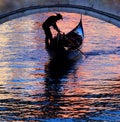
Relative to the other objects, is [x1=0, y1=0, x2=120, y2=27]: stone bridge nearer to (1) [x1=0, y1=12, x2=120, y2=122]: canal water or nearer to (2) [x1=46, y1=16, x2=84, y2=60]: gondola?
(1) [x1=0, y1=12, x2=120, y2=122]: canal water

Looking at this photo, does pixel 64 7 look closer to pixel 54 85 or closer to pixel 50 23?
pixel 54 85

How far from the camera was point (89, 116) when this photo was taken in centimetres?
1867

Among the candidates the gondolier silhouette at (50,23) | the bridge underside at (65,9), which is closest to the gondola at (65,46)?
the gondolier silhouette at (50,23)

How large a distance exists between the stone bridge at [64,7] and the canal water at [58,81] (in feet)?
13.1

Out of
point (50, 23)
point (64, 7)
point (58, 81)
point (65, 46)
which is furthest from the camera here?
point (65, 46)

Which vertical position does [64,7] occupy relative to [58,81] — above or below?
above

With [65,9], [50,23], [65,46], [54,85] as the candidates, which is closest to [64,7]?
[65,9]

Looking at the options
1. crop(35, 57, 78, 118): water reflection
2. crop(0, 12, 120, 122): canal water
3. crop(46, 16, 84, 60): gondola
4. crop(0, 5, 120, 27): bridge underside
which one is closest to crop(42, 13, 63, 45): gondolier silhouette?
crop(46, 16, 84, 60): gondola

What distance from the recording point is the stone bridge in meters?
19.6

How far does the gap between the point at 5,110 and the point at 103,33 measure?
68.4 feet

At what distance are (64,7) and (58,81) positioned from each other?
5969 millimetres

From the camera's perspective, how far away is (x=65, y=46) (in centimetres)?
2864

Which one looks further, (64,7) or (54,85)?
(54,85)

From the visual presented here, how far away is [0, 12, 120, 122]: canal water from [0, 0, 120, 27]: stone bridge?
3999mm
